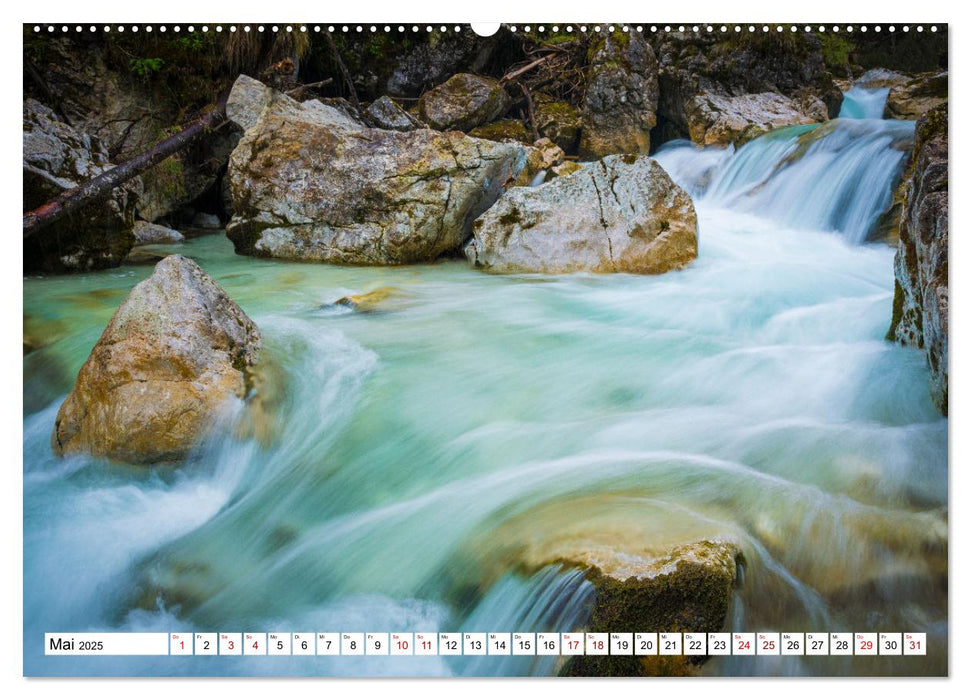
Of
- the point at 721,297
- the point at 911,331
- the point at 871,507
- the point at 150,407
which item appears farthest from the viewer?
the point at 721,297

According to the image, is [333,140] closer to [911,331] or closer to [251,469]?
[251,469]

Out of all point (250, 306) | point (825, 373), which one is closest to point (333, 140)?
point (250, 306)

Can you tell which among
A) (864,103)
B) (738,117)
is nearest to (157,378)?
(864,103)

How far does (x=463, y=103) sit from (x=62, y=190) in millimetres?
1971

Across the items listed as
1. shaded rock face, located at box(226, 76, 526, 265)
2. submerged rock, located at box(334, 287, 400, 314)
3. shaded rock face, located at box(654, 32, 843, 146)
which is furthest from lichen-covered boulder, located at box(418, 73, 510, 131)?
submerged rock, located at box(334, 287, 400, 314)

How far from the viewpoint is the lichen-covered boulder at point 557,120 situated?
3.87 metres

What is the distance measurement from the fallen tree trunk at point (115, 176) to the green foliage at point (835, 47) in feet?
9.98

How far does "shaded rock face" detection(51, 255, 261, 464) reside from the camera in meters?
2.10

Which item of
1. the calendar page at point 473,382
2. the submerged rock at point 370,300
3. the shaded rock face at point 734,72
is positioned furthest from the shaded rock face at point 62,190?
the shaded rock face at point 734,72

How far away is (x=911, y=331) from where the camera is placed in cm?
230

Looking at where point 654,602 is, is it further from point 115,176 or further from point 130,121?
point 130,121

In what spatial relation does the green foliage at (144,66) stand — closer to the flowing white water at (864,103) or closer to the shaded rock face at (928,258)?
the shaded rock face at (928,258)

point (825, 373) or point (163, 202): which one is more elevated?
point (163, 202)

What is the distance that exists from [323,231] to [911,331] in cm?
308
